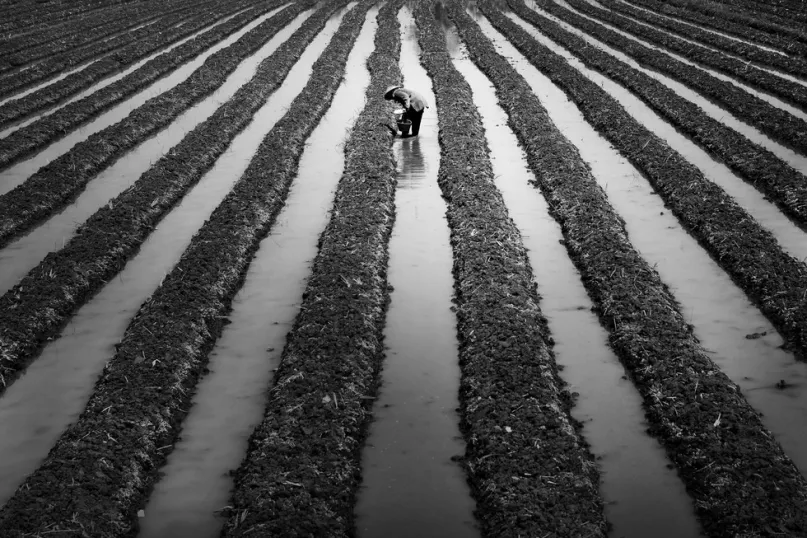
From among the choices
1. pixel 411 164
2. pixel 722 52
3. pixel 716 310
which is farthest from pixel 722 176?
pixel 722 52

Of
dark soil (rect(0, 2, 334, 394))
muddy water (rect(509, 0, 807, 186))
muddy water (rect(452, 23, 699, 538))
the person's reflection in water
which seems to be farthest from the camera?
muddy water (rect(509, 0, 807, 186))

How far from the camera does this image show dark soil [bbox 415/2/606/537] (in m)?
4.96

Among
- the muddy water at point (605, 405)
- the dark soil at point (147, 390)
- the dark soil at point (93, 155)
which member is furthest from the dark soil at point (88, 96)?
the muddy water at point (605, 405)

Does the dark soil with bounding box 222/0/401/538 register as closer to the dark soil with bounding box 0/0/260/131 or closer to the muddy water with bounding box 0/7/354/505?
the muddy water with bounding box 0/7/354/505

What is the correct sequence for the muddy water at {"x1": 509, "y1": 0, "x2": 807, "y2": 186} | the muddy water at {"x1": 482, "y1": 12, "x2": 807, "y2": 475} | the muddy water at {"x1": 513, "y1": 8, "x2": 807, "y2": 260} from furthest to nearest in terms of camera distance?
the muddy water at {"x1": 509, "y1": 0, "x2": 807, "y2": 186} < the muddy water at {"x1": 513, "y1": 8, "x2": 807, "y2": 260} < the muddy water at {"x1": 482, "y1": 12, "x2": 807, "y2": 475}

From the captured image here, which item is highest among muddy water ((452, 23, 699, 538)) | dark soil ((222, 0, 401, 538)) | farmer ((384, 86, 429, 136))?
farmer ((384, 86, 429, 136))

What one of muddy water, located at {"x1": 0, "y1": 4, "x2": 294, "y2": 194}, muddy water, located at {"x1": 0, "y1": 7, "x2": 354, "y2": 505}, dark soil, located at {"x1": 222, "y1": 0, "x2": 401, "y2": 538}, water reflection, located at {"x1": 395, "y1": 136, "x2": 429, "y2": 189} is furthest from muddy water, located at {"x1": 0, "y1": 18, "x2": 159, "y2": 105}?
dark soil, located at {"x1": 222, "y1": 0, "x2": 401, "y2": 538}

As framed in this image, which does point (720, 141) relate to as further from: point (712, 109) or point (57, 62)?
point (57, 62)

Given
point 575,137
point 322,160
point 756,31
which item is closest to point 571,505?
point 322,160

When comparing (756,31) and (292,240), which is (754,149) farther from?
(756,31)

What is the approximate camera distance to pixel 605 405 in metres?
6.17

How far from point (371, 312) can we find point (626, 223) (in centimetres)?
414

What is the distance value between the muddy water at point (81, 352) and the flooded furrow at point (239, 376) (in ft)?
3.46

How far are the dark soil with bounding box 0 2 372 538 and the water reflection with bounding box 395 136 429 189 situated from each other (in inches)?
58.7
